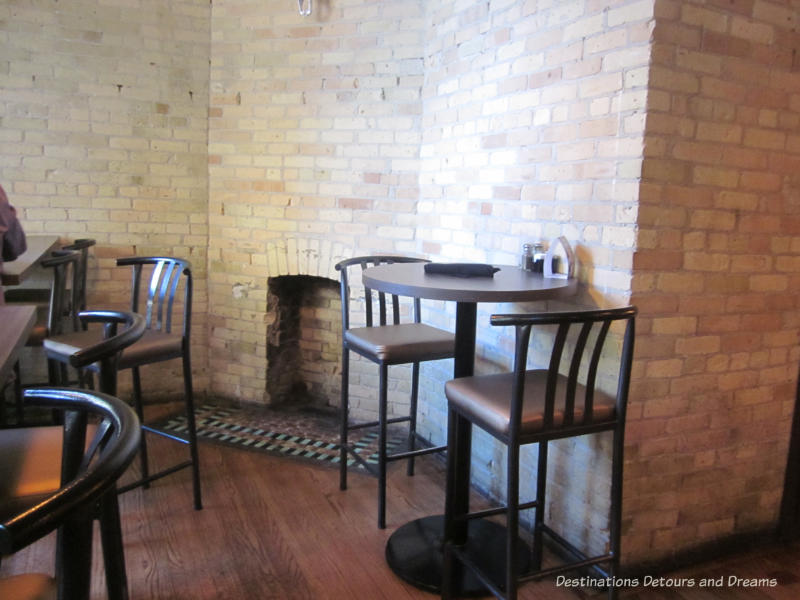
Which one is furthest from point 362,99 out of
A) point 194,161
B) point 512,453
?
point 512,453

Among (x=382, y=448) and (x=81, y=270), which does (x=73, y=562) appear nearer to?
(x=382, y=448)

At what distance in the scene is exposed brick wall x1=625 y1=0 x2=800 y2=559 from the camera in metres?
2.03

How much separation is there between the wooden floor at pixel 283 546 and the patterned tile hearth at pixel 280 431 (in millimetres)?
228

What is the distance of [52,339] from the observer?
2.46 m

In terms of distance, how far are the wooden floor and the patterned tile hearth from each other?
0.75 feet

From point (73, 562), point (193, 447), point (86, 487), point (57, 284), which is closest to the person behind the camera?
point (86, 487)

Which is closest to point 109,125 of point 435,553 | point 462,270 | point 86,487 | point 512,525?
point 462,270

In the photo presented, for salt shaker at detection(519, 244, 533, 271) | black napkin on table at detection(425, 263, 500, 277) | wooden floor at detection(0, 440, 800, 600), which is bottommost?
wooden floor at detection(0, 440, 800, 600)

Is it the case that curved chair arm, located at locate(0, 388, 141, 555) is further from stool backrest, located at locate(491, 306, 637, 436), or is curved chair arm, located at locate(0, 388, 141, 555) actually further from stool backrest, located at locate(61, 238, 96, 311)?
stool backrest, located at locate(61, 238, 96, 311)

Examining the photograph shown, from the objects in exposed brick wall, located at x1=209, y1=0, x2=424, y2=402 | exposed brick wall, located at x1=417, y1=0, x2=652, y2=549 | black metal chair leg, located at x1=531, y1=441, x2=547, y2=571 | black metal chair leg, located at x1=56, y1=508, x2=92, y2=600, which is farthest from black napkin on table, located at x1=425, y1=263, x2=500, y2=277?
black metal chair leg, located at x1=56, y1=508, x2=92, y2=600

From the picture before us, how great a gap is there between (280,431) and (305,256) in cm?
104

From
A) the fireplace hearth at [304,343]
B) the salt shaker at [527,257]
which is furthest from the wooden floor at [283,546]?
the salt shaker at [527,257]

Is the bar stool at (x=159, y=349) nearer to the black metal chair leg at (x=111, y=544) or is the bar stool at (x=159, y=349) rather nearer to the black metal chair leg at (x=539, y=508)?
the black metal chair leg at (x=111, y=544)

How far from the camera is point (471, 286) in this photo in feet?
6.50
